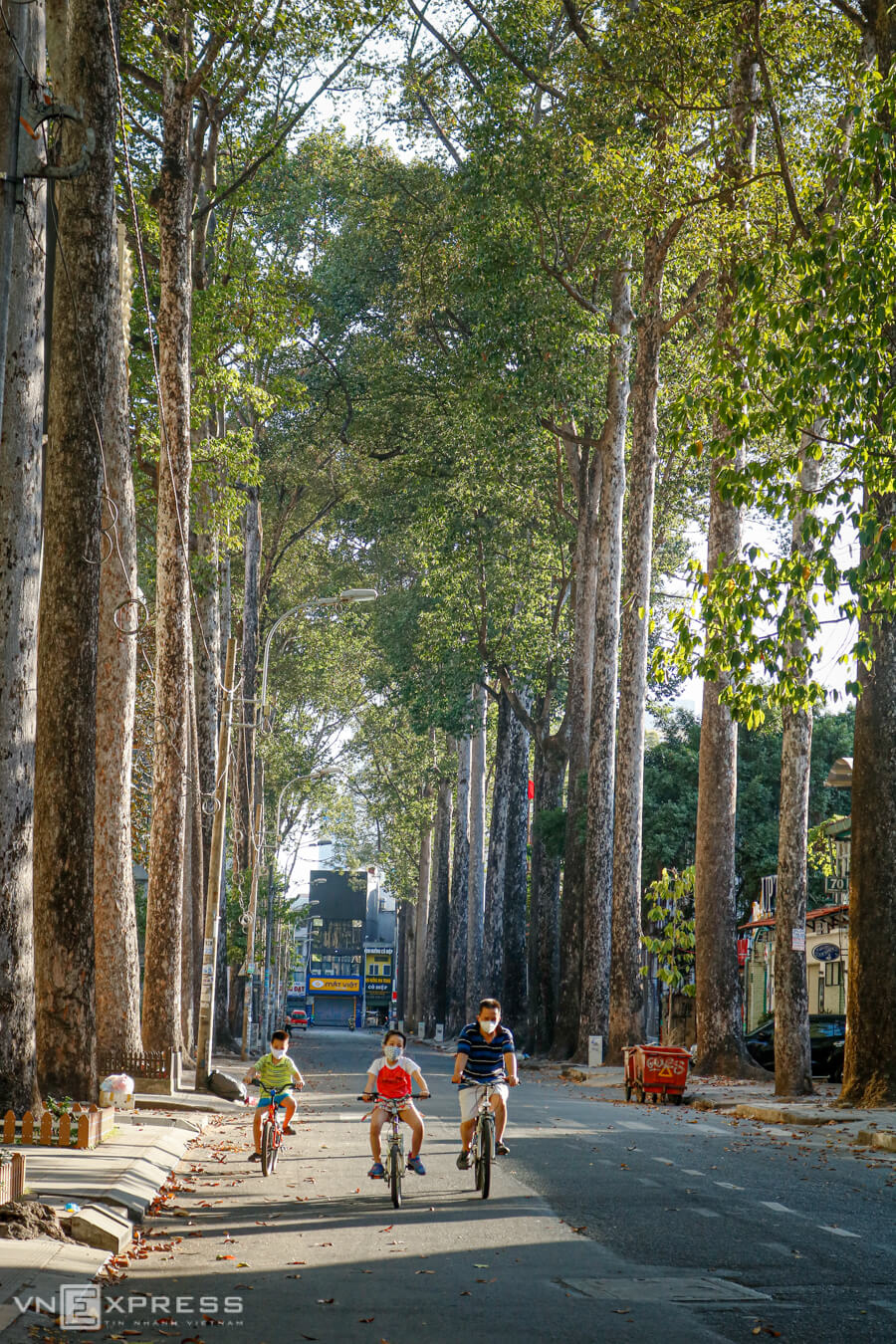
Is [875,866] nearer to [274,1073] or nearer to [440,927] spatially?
[274,1073]

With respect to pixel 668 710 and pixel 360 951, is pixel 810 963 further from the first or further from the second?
pixel 360 951

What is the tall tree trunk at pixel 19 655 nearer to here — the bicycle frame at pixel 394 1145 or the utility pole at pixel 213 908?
the bicycle frame at pixel 394 1145

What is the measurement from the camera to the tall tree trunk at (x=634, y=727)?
3059 cm

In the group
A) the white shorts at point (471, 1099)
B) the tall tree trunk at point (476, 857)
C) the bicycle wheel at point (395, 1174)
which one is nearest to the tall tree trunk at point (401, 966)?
the tall tree trunk at point (476, 857)

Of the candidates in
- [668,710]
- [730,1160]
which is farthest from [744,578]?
[668,710]

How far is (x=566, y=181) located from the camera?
29.4 meters

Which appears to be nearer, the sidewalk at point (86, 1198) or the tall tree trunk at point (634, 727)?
the sidewalk at point (86, 1198)

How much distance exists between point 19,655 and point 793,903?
14.3 m

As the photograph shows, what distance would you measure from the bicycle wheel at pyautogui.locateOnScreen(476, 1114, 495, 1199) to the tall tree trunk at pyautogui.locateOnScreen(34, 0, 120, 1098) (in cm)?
479

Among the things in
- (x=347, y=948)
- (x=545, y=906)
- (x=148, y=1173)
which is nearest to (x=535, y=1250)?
(x=148, y=1173)

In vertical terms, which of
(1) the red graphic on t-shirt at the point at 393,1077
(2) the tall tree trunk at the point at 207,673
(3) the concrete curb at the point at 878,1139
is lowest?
(3) the concrete curb at the point at 878,1139

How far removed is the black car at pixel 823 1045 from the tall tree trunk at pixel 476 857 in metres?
17.2

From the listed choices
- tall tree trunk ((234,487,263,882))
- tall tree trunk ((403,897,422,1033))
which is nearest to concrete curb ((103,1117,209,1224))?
tall tree trunk ((234,487,263,882))

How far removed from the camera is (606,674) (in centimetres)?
3325
